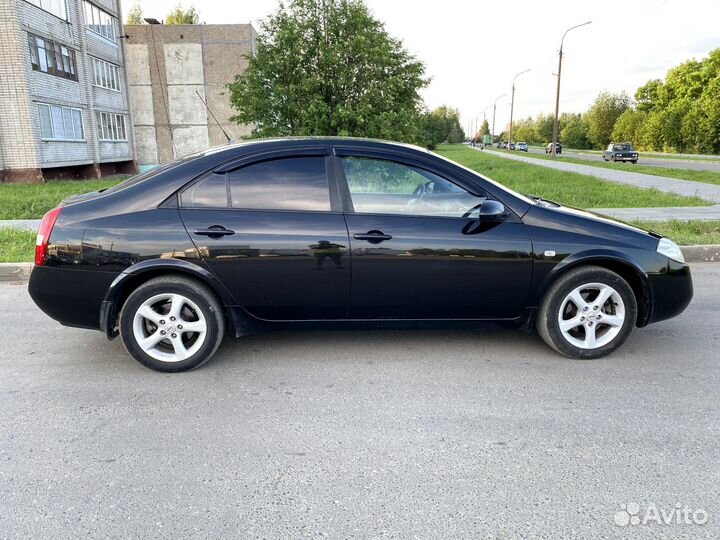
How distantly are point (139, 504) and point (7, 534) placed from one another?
499 millimetres

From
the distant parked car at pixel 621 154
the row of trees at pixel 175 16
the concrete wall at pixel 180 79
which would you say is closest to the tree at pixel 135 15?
the row of trees at pixel 175 16

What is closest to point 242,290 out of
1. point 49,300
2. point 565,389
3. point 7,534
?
point 49,300

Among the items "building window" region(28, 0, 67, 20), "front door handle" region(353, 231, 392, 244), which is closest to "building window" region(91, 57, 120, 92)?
"building window" region(28, 0, 67, 20)

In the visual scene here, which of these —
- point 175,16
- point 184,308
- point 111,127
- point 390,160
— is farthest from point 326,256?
point 175,16

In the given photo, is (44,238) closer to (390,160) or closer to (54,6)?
(390,160)

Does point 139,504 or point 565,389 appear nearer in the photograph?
point 139,504

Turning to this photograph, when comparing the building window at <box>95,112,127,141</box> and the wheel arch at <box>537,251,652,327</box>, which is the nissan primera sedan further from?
the building window at <box>95,112,127,141</box>

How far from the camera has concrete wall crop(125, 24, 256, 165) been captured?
33.4m

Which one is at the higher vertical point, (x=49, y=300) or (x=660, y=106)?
(x=660, y=106)

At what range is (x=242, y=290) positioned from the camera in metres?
3.70

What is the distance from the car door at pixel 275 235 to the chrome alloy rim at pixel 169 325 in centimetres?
33

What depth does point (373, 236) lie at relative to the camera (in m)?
3.67

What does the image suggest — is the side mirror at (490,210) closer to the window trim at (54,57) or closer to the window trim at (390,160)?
the window trim at (390,160)

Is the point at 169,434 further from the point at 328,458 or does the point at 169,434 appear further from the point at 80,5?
the point at 80,5
